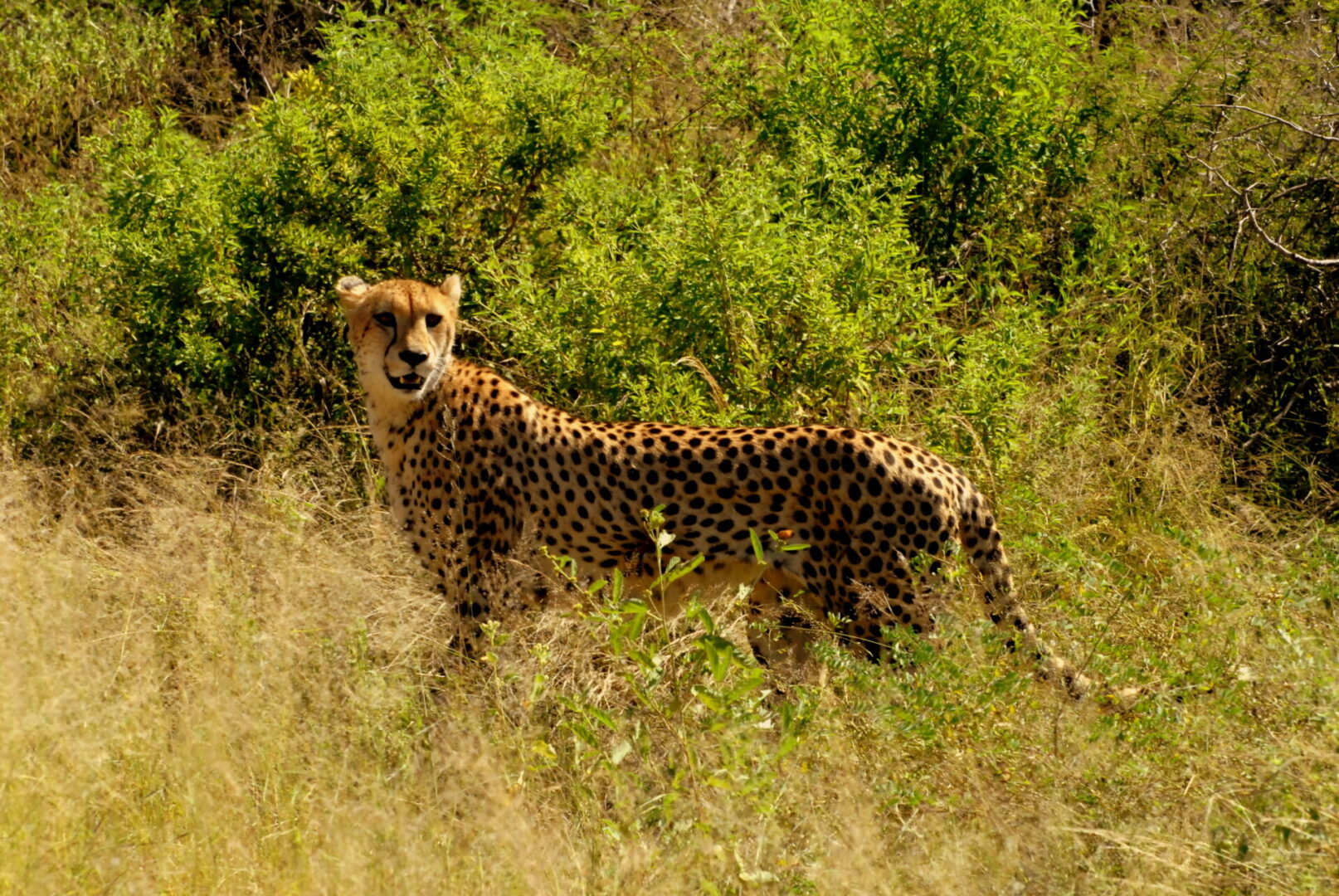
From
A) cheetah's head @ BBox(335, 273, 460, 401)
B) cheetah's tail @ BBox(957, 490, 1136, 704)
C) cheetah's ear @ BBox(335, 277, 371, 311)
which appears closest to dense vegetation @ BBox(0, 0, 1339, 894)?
cheetah's tail @ BBox(957, 490, 1136, 704)

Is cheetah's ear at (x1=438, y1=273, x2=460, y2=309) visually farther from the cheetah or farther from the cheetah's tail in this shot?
the cheetah's tail

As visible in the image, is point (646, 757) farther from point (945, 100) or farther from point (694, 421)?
point (945, 100)

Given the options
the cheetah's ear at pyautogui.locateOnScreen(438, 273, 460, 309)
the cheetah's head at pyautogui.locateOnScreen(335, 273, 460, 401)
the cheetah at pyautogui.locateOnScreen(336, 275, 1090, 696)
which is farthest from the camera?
the cheetah's ear at pyautogui.locateOnScreen(438, 273, 460, 309)

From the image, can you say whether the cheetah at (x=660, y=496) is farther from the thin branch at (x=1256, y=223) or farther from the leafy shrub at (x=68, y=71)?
the leafy shrub at (x=68, y=71)

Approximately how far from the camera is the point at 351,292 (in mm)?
4758

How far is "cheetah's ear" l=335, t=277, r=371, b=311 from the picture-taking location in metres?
4.75

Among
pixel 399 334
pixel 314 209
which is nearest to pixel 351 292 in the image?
pixel 399 334

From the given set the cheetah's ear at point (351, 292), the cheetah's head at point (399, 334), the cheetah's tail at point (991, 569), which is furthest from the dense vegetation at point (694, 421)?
the cheetah's ear at point (351, 292)

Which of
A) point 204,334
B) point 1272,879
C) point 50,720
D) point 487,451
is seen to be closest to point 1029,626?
point 1272,879

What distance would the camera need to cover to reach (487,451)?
15.2 feet

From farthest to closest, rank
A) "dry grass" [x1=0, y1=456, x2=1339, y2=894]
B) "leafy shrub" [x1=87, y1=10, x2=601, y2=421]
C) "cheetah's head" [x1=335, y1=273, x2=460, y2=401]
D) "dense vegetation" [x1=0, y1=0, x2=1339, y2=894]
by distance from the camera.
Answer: "leafy shrub" [x1=87, y1=10, x2=601, y2=421], "cheetah's head" [x1=335, y1=273, x2=460, y2=401], "dense vegetation" [x1=0, y1=0, x2=1339, y2=894], "dry grass" [x1=0, y1=456, x2=1339, y2=894]

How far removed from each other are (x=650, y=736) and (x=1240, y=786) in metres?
1.42

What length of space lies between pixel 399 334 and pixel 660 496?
3.34 feet

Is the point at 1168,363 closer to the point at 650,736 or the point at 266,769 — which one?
the point at 650,736
